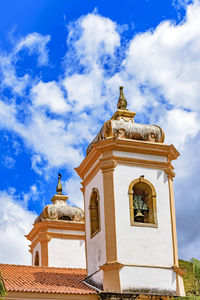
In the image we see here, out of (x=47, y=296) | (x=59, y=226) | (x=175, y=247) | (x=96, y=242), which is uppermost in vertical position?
(x=59, y=226)

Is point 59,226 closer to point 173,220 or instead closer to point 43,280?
point 43,280

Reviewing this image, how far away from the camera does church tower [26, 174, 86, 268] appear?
904 inches

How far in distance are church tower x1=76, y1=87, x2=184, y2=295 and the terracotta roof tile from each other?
528 mm

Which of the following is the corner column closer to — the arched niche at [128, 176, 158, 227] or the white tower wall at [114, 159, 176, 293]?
the white tower wall at [114, 159, 176, 293]

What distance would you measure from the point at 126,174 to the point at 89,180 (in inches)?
65.9

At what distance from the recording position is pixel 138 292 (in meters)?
16.6

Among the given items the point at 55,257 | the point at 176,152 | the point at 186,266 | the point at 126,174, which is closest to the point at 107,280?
the point at 126,174

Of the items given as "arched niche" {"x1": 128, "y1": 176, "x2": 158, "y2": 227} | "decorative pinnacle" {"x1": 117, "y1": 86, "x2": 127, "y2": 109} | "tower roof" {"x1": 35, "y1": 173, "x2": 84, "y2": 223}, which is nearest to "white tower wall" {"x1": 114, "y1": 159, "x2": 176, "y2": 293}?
"arched niche" {"x1": 128, "y1": 176, "x2": 158, "y2": 227}

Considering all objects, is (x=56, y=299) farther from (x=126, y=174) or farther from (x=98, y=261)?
(x=126, y=174)

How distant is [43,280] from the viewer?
56.3 ft

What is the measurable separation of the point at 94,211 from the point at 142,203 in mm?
1537

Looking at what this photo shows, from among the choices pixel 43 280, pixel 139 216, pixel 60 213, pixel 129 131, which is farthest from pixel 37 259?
pixel 129 131

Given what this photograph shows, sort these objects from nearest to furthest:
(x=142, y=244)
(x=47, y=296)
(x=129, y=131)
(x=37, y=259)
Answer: (x=47, y=296)
(x=142, y=244)
(x=129, y=131)
(x=37, y=259)

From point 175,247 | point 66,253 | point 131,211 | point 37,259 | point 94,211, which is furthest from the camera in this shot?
point 37,259
